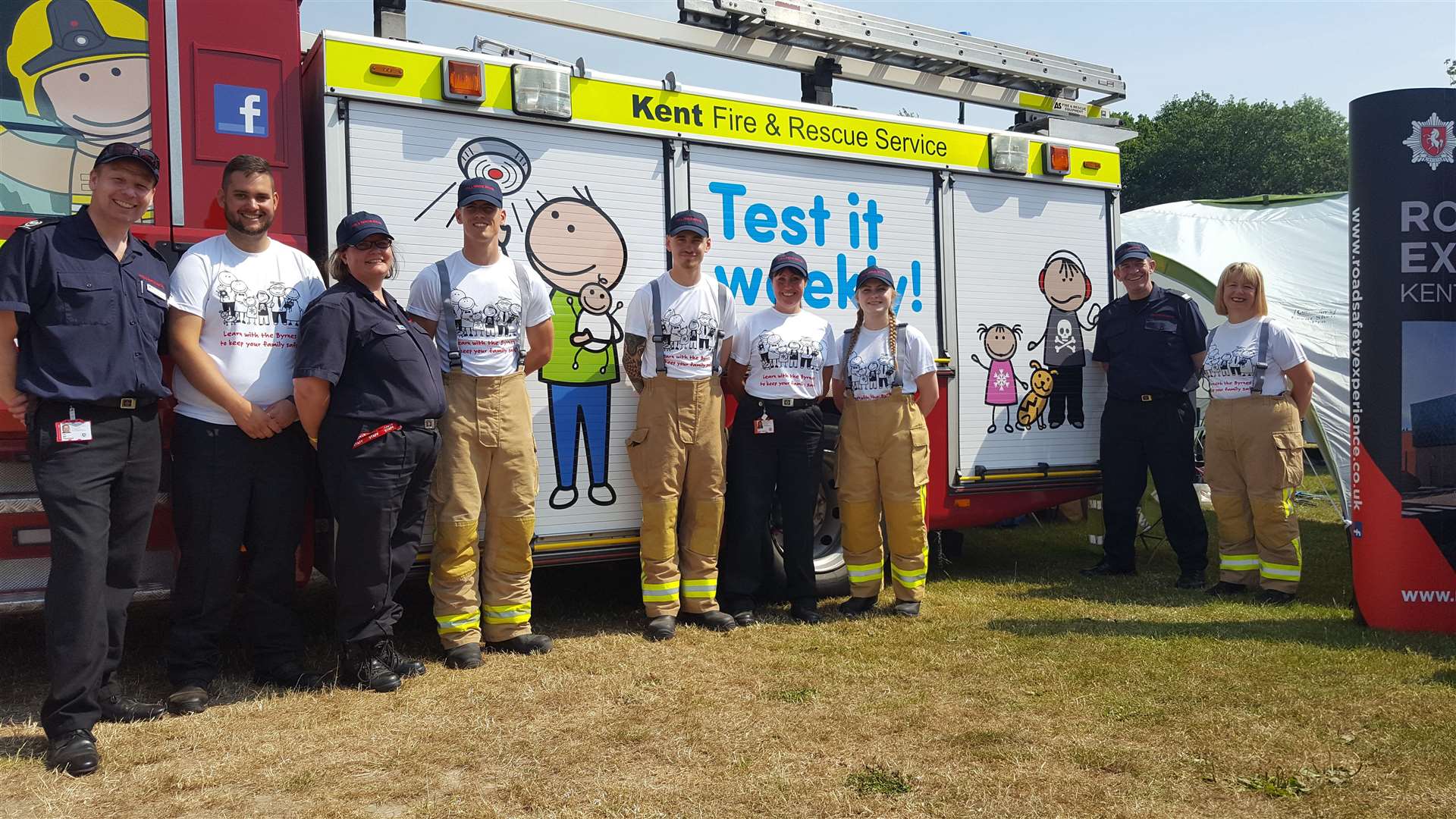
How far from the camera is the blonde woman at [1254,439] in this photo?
5.92 meters

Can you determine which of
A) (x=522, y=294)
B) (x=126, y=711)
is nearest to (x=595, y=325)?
(x=522, y=294)

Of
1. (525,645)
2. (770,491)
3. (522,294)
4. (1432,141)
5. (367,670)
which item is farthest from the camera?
(770,491)

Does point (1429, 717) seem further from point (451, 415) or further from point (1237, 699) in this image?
point (451, 415)

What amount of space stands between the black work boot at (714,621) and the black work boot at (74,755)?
2.69 m

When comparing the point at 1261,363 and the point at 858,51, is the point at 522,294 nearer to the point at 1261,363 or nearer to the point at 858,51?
the point at 858,51

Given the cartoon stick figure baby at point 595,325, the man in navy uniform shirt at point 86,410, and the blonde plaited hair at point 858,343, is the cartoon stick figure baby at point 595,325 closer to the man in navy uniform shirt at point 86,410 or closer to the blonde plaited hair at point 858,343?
the blonde plaited hair at point 858,343

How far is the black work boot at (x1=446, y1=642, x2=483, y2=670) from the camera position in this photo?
4500 mm

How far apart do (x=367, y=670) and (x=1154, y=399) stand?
4.75 metres

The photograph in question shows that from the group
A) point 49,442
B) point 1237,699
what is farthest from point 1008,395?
point 49,442

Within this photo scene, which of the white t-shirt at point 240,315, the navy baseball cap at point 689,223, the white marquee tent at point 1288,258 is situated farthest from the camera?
the white marquee tent at point 1288,258

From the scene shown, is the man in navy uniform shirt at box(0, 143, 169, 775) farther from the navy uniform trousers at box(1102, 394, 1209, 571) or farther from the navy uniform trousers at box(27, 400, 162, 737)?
the navy uniform trousers at box(1102, 394, 1209, 571)

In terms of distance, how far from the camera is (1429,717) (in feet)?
12.2

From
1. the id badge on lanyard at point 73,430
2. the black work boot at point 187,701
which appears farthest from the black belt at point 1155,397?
the id badge on lanyard at point 73,430

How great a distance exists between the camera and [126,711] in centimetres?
375
